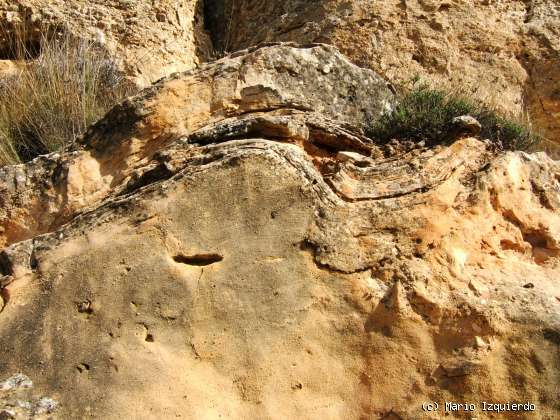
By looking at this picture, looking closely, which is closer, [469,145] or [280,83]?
[469,145]

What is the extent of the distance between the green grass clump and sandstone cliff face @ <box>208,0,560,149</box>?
0.65 metres

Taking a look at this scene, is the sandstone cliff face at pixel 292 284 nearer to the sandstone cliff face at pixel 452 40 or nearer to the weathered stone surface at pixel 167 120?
the weathered stone surface at pixel 167 120

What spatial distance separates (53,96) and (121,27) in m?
1.16

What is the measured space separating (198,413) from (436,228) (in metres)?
1.28

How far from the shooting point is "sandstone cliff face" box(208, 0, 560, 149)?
581 centimetres

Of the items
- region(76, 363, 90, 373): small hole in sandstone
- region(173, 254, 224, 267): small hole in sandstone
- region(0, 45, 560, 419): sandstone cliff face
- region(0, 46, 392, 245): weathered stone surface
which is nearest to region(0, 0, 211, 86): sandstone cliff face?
region(0, 46, 392, 245): weathered stone surface

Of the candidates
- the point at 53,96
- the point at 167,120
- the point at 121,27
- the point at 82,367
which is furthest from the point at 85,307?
the point at 121,27

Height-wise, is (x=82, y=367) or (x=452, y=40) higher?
(x=452, y=40)

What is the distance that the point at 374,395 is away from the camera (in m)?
3.40

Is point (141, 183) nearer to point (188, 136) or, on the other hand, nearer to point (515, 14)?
point (188, 136)

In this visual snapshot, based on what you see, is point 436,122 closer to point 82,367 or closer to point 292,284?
point 292,284

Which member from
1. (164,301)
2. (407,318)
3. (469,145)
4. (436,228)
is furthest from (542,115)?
(164,301)

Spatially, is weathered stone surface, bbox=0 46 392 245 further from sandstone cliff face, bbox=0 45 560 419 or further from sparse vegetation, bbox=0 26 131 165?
sparse vegetation, bbox=0 26 131 165

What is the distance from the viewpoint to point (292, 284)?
11.7ft
